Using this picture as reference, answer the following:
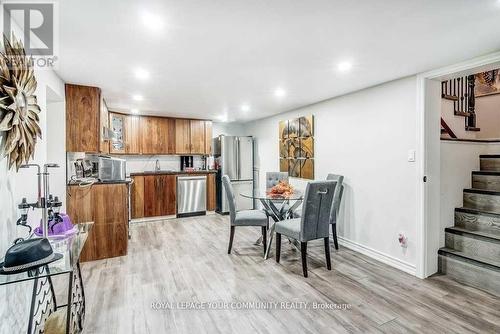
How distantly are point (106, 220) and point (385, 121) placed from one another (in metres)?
3.71

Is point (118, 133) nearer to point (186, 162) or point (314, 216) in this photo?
point (186, 162)

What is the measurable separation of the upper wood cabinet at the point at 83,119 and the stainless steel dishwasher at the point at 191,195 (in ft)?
7.69

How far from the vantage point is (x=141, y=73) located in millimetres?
2828

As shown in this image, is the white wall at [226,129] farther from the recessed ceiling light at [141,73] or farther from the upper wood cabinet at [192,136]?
the recessed ceiling light at [141,73]

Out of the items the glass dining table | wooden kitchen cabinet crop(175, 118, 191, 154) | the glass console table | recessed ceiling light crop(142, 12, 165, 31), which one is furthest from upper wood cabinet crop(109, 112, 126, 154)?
recessed ceiling light crop(142, 12, 165, 31)

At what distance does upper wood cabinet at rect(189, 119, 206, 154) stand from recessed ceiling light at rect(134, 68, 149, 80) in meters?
2.91

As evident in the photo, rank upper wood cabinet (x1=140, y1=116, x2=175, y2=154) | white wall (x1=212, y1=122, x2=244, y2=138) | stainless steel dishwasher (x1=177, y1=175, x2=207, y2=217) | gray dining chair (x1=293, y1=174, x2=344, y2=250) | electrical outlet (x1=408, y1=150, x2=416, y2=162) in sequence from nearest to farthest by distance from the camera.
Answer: electrical outlet (x1=408, y1=150, x2=416, y2=162) < gray dining chair (x1=293, y1=174, x2=344, y2=250) < upper wood cabinet (x1=140, y1=116, x2=175, y2=154) < stainless steel dishwasher (x1=177, y1=175, x2=207, y2=217) < white wall (x1=212, y1=122, x2=244, y2=138)

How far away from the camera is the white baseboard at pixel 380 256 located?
9.45 ft

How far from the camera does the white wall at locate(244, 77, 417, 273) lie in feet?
9.57

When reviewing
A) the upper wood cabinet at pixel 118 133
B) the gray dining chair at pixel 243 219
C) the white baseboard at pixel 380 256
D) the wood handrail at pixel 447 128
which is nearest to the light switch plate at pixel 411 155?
the wood handrail at pixel 447 128

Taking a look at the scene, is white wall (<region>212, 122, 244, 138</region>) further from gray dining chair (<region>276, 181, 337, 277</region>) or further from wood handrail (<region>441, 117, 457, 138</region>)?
wood handrail (<region>441, 117, 457, 138</region>)

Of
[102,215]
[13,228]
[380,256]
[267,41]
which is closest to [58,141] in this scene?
[102,215]

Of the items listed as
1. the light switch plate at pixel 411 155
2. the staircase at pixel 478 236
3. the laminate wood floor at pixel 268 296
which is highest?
the light switch plate at pixel 411 155

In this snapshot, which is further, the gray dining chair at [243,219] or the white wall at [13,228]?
the gray dining chair at [243,219]
